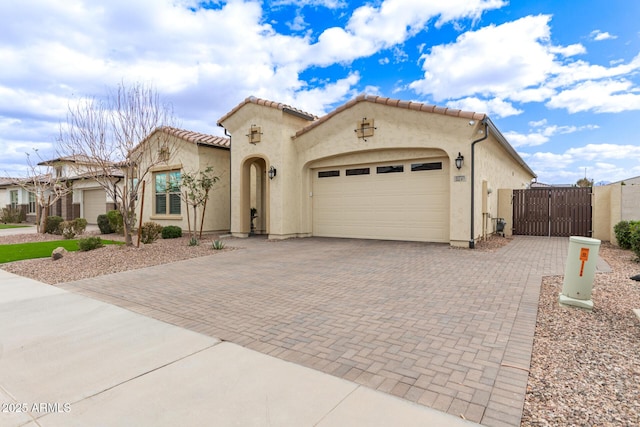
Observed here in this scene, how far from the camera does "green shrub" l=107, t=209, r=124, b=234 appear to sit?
16.5m

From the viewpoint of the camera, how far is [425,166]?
12.4m

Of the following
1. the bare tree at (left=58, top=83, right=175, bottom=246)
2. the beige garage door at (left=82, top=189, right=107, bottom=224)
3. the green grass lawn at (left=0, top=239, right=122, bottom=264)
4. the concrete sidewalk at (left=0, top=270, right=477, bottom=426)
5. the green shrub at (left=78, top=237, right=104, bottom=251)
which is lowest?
the concrete sidewalk at (left=0, top=270, right=477, bottom=426)

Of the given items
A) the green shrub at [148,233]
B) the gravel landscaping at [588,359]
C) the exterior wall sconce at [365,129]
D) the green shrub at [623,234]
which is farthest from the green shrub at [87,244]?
the green shrub at [623,234]

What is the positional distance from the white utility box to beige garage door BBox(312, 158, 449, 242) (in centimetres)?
693

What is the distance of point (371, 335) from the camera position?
13.2ft

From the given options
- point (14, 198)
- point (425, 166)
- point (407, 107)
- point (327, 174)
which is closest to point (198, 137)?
point (327, 174)

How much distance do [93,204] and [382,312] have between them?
25.7m

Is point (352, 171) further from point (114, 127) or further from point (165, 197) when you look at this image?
point (165, 197)

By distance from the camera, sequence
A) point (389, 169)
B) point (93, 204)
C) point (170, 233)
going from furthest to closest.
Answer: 1. point (93, 204)
2. point (170, 233)
3. point (389, 169)

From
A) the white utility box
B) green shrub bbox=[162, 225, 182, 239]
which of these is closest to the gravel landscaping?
the white utility box

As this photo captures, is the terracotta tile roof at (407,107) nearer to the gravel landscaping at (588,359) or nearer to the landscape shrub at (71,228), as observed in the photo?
the gravel landscaping at (588,359)

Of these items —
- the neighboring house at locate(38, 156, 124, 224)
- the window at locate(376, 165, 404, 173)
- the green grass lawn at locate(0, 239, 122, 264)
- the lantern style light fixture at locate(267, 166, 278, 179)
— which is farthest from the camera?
the neighboring house at locate(38, 156, 124, 224)

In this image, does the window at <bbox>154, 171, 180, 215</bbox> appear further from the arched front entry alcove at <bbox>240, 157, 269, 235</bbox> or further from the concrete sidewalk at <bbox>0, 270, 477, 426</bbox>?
the concrete sidewalk at <bbox>0, 270, 477, 426</bbox>

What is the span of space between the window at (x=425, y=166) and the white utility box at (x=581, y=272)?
738 centimetres
